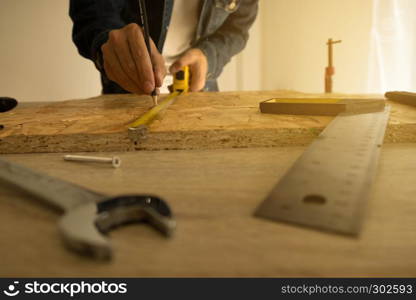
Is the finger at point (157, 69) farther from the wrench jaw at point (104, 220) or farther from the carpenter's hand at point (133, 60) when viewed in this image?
the wrench jaw at point (104, 220)

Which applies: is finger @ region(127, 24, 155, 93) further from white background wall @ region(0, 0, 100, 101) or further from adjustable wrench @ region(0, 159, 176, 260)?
white background wall @ region(0, 0, 100, 101)

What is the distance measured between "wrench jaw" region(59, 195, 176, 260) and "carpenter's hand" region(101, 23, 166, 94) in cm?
68

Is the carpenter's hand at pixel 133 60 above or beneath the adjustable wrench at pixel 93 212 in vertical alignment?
above

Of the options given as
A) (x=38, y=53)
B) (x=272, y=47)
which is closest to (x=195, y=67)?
(x=38, y=53)

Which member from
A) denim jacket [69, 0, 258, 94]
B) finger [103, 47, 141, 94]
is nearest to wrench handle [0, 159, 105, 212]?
finger [103, 47, 141, 94]

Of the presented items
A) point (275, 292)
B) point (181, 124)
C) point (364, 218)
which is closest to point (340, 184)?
point (364, 218)

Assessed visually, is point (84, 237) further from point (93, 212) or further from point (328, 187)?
point (328, 187)

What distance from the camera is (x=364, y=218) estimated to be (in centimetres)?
32

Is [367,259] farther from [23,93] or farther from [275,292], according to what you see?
[23,93]

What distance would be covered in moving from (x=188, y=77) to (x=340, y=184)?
111cm

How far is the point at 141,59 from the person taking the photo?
0.94 meters

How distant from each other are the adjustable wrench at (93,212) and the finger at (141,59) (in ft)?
2.02

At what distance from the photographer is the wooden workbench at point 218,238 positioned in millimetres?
253

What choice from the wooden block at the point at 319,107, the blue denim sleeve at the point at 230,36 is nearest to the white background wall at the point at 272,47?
the blue denim sleeve at the point at 230,36
